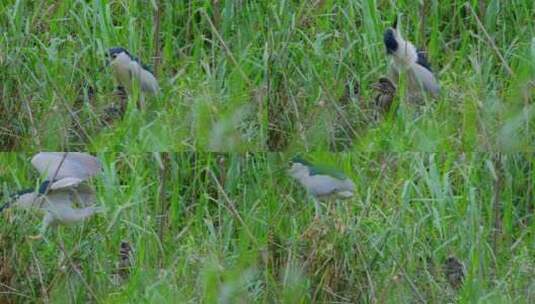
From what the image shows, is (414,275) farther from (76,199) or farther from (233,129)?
(76,199)

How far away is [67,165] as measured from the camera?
3.29 meters

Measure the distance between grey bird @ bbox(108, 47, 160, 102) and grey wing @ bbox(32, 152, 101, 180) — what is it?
224 mm

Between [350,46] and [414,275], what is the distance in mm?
657

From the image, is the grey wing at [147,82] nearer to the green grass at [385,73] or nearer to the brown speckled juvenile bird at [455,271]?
the green grass at [385,73]

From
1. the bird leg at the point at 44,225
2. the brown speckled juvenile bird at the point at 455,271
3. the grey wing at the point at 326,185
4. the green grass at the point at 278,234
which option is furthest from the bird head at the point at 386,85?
the bird leg at the point at 44,225

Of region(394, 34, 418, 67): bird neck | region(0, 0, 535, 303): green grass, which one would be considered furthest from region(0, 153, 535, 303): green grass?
region(394, 34, 418, 67): bird neck

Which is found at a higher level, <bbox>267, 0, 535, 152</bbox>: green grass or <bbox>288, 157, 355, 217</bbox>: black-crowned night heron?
<bbox>267, 0, 535, 152</bbox>: green grass

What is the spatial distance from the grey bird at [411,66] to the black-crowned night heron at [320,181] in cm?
30

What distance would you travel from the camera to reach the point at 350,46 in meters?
3.30

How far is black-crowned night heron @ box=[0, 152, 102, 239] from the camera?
10.8ft

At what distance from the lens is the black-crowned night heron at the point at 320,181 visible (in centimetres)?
328

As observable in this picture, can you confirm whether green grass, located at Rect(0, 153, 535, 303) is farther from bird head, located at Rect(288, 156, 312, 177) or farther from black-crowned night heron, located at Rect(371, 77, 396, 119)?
black-crowned night heron, located at Rect(371, 77, 396, 119)

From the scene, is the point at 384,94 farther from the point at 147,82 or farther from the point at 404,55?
the point at 147,82

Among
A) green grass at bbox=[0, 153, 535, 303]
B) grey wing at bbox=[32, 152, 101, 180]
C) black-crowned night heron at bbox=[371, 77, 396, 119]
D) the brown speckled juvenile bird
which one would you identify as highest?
black-crowned night heron at bbox=[371, 77, 396, 119]
